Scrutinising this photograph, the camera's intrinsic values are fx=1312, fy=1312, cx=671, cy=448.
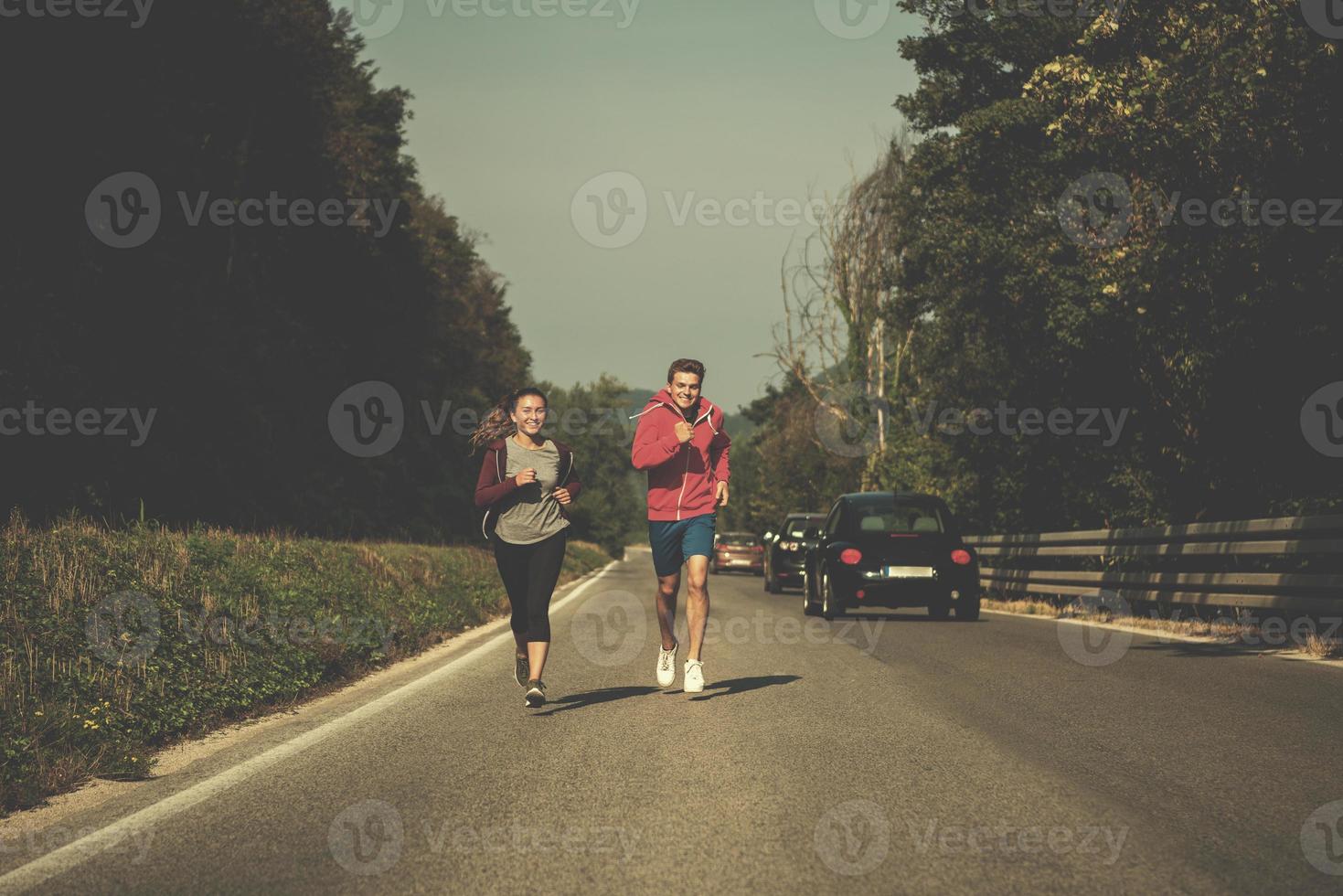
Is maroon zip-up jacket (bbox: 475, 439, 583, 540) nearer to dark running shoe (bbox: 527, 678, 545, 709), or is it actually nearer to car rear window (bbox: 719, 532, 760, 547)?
dark running shoe (bbox: 527, 678, 545, 709)

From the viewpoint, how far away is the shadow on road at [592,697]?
831 cm

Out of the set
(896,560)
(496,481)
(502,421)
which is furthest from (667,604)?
(896,560)

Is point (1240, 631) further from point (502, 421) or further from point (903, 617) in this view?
point (502, 421)

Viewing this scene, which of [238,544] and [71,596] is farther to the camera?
[238,544]

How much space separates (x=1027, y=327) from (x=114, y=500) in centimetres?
1653

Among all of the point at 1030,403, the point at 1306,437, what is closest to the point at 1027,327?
the point at 1030,403

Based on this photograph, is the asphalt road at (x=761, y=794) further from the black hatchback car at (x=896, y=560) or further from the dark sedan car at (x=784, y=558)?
the dark sedan car at (x=784, y=558)

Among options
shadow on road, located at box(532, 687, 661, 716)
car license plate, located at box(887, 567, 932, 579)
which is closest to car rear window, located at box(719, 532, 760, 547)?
car license plate, located at box(887, 567, 932, 579)

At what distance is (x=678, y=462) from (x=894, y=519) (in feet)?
27.9

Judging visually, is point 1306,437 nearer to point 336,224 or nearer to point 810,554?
point 810,554

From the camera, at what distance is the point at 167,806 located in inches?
215

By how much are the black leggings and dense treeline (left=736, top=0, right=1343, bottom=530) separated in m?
9.49

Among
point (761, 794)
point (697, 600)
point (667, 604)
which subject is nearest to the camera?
point (761, 794)

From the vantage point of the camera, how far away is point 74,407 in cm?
1912
